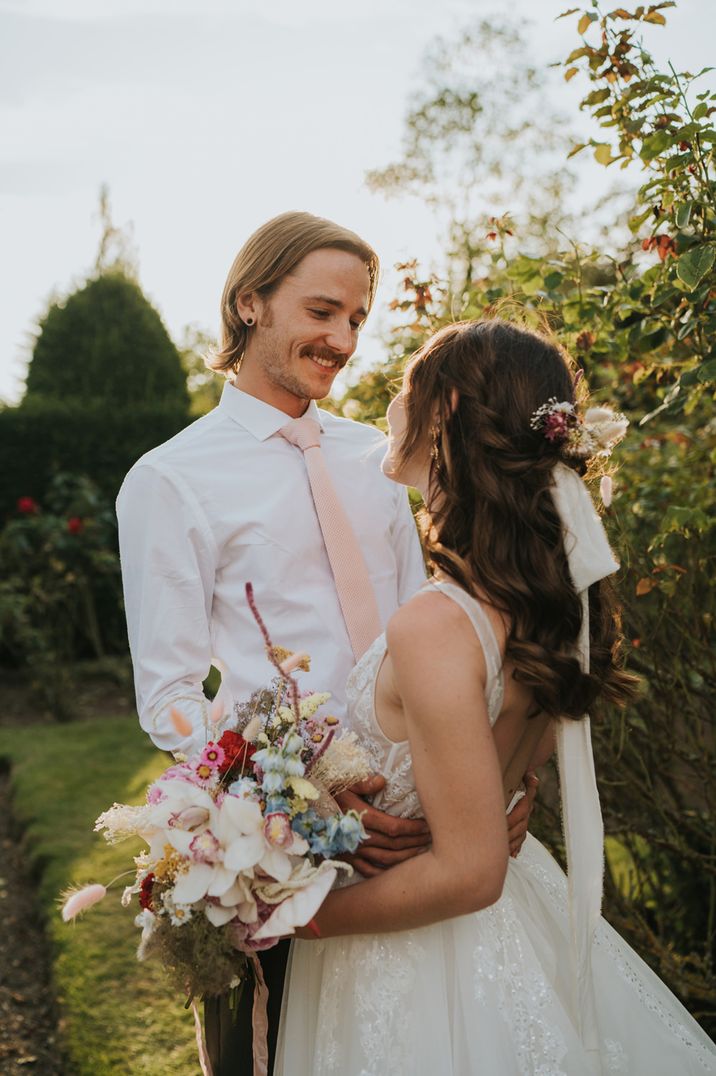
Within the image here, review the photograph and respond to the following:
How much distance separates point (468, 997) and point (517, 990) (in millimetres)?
90

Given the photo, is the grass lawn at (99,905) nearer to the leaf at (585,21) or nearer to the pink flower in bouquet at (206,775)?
the pink flower in bouquet at (206,775)

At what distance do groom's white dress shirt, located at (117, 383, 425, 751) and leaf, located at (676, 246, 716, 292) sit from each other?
771 mm

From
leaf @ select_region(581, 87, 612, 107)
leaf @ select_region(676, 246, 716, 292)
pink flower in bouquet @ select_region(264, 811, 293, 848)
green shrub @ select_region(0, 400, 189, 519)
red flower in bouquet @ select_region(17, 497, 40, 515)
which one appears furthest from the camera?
green shrub @ select_region(0, 400, 189, 519)

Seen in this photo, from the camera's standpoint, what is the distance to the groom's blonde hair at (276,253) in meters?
2.62

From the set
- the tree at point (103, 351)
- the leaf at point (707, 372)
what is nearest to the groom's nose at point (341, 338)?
the leaf at point (707, 372)

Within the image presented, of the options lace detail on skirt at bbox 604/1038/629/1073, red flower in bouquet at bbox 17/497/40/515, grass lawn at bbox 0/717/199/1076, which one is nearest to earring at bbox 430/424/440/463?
lace detail on skirt at bbox 604/1038/629/1073

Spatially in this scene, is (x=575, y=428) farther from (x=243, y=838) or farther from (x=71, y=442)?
(x=71, y=442)

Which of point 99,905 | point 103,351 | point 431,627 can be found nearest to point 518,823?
point 431,627

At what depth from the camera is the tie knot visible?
2643 mm

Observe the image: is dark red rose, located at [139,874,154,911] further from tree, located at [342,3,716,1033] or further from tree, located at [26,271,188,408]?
tree, located at [26,271,188,408]

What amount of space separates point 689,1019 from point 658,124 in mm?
2052

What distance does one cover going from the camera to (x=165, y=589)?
7.63 ft

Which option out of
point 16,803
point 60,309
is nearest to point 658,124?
point 16,803

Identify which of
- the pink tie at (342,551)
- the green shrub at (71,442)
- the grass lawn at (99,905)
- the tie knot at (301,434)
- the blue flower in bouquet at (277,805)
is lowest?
the grass lawn at (99,905)
